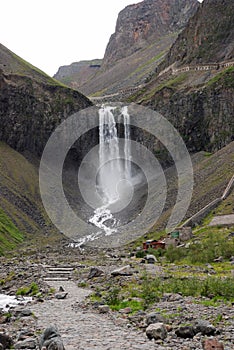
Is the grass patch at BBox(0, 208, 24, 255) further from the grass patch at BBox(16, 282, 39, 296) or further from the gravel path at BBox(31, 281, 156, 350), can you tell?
the gravel path at BBox(31, 281, 156, 350)

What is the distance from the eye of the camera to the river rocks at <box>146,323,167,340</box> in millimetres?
14586

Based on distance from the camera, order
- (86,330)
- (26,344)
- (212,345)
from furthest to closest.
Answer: (86,330), (26,344), (212,345)

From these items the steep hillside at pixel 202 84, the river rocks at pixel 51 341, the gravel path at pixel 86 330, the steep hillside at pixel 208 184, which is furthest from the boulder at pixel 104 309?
the steep hillside at pixel 202 84

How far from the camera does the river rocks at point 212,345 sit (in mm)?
12359

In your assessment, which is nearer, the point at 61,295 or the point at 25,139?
the point at 61,295

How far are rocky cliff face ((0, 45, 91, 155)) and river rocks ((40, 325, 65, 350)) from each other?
346ft

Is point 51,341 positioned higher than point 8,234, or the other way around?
point 8,234

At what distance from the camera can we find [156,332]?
14664 mm

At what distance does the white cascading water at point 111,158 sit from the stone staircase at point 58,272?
175 feet

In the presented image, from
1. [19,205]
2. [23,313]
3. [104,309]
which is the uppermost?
[19,205]

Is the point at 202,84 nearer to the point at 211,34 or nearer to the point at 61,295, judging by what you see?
the point at 211,34

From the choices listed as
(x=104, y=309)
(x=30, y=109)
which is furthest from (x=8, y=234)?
(x=104, y=309)

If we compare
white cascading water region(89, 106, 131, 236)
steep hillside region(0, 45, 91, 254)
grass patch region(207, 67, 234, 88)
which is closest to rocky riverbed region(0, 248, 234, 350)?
steep hillside region(0, 45, 91, 254)

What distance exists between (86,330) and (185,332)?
4202 mm
